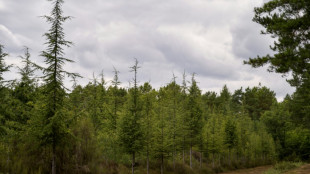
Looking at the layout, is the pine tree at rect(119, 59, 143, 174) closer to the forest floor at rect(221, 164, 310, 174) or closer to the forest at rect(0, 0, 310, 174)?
the forest at rect(0, 0, 310, 174)

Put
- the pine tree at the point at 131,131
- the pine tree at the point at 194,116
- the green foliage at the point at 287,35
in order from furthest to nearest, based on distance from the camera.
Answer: the pine tree at the point at 194,116 → the pine tree at the point at 131,131 → the green foliage at the point at 287,35

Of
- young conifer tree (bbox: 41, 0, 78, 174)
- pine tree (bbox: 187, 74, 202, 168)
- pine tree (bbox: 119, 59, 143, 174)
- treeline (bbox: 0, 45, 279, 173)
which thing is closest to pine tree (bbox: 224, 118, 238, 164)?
treeline (bbox: 0, 45, 279, 173)

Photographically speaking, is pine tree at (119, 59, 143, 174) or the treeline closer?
the treeline

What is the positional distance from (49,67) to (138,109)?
9224 millimetres

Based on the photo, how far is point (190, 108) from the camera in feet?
106

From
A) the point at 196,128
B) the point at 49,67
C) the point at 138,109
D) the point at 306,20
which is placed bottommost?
the point at 196,128

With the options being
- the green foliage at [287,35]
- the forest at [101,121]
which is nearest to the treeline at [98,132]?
the forest at [101,121]

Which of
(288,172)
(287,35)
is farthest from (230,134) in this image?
(287,35)

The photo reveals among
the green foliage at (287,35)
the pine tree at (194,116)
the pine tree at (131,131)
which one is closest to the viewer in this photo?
the green foliage at (287,35)

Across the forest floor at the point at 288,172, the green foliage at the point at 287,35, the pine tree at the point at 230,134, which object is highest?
the green foliage at the point at 287,35

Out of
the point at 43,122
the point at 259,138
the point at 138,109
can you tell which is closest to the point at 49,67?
the point at 43,122

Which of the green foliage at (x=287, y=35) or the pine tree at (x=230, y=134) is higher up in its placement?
the green foliage at (x=287, y=35)

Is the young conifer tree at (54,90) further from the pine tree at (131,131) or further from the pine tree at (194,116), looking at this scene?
the pine tree at (194,116)

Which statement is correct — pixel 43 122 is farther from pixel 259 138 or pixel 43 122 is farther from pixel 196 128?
pixel 259 138
